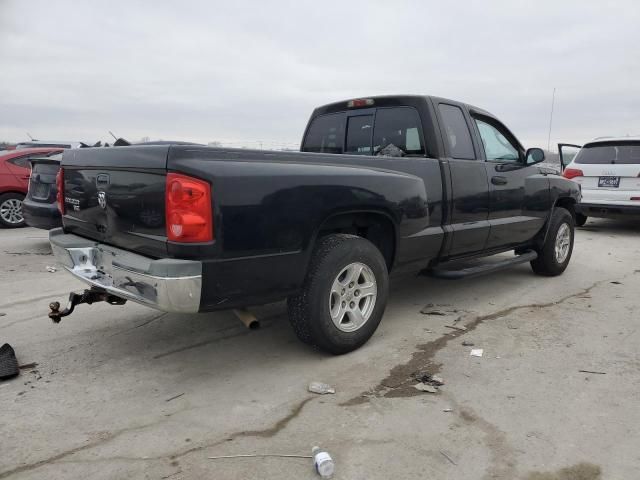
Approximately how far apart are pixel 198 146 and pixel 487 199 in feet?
9.65

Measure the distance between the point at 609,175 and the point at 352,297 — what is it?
7.67 m

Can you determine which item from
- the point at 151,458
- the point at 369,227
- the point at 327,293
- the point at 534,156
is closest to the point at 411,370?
the point at 327,293

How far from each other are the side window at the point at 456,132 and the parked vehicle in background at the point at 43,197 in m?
5.23

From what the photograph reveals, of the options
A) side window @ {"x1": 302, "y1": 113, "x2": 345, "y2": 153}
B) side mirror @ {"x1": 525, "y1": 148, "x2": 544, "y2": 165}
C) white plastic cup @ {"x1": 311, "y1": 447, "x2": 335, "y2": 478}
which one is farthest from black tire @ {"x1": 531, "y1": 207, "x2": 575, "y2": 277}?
white plastic cup @ {"x1": 311, "y1": 447, "x2": 335, "y2": 478}

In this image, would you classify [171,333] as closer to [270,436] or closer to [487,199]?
[270,436]

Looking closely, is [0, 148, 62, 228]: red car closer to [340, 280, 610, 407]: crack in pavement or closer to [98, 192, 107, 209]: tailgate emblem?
[98, 192, 107, 209]: tailgate emblem

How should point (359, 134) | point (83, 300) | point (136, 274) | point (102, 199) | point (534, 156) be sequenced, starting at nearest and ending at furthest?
point (136, 274) → point (102, 199) → point (83, 300) → point (359, 134) → point (534, 156)

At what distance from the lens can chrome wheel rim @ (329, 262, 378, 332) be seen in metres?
3.46

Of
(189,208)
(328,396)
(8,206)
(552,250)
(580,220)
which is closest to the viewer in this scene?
(189,208)

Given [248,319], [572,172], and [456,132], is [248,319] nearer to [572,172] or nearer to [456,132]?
[456,132]

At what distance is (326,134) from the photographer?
5059 mm

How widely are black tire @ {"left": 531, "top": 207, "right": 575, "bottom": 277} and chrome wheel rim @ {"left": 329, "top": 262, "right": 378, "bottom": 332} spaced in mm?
3084

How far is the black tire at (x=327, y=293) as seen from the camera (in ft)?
10.7

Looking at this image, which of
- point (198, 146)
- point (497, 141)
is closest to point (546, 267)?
point (497, 141)
